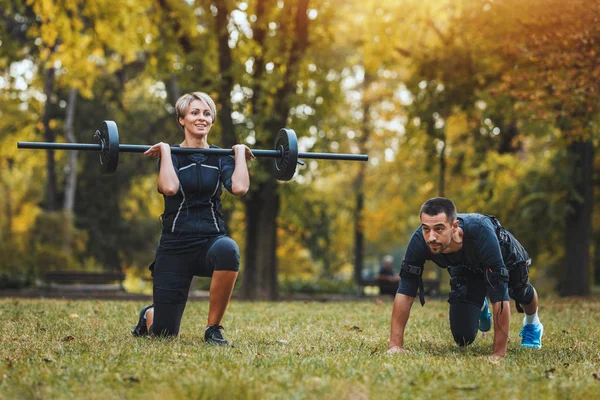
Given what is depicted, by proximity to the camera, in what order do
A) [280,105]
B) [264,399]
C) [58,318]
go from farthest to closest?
[280,105]
[58,318]
[264,399]

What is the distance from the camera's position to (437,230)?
5820 millimetres

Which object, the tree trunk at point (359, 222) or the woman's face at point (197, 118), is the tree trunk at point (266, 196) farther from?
the tree trunk at point (359, 222)

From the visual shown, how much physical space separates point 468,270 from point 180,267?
2.54 meters

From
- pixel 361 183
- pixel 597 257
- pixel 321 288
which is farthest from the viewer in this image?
pixel 597 257

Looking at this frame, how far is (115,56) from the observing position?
2895 cm

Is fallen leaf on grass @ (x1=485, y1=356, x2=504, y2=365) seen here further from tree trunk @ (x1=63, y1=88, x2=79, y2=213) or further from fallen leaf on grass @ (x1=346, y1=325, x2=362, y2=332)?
tree trunk @ (x1=63, y1=88, x2=79, y2=213)

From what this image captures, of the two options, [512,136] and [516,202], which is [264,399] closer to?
[516,202]

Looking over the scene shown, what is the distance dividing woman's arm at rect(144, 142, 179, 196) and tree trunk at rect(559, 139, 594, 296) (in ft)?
47.8

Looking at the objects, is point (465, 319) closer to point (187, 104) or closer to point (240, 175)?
point (240, 175)

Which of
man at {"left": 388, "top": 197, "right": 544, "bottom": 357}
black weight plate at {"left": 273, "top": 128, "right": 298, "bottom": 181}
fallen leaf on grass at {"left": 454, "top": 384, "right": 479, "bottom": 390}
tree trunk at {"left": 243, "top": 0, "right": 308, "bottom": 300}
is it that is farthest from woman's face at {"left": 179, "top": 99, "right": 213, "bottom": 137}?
tree trunk at {"left": 243, "top": 0, "right": 308, "bottom": 300}

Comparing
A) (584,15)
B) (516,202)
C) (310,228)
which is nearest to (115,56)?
(310,228)

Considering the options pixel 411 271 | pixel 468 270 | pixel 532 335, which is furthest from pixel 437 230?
pixel 532 335

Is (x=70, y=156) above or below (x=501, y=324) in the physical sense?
above

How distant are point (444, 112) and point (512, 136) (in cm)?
579
